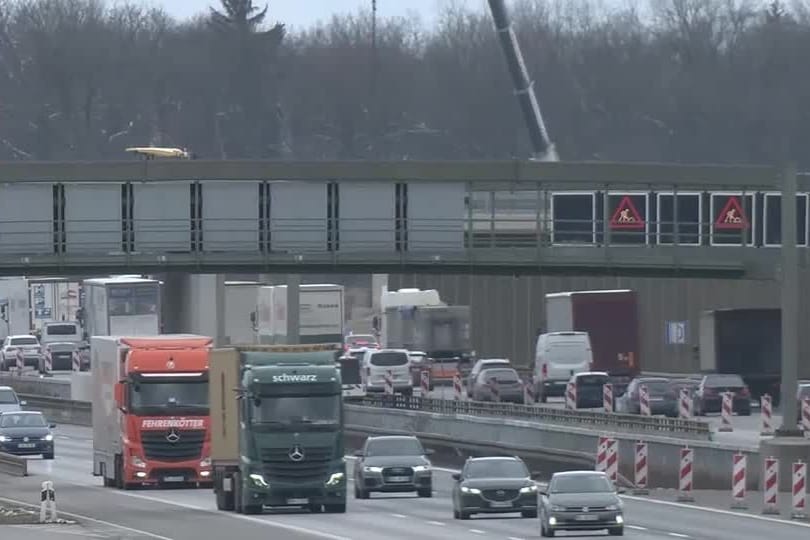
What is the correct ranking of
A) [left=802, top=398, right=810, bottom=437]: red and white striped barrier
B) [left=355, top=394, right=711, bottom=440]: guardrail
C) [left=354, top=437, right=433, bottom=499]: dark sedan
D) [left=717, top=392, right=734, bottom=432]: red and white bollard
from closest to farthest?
[left=354, top=437, right=433, bottom=499]: dark sedan → [left=355, top=394, right=711, bottom=440]: guardrail → [left=802, top=398, right=810, bottom=437]: red and white striped barrier → [left=717, top=392, right=734, bottom=432]: red and white bollard

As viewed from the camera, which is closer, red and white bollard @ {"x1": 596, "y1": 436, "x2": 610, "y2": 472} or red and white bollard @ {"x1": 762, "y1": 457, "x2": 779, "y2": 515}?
red and white bollard @ {"x1": 762, "y1": 457, "x2": 779, "y2": 515}

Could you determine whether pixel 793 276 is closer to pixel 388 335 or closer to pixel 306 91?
pixel 388 335

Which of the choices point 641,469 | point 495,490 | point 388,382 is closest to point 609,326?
point 388,382

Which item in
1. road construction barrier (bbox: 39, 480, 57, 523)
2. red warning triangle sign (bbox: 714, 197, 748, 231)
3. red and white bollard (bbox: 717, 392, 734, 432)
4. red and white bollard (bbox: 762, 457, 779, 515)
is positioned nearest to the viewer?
road construction barrier (bbox: 39, 480, 57, 523)

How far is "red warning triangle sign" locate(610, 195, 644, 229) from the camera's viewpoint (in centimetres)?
5809

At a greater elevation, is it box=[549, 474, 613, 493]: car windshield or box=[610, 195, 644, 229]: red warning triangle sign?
box=[610, 195, 644, 229]: red warning triangle sign

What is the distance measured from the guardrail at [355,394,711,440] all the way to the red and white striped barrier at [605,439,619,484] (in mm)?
3270

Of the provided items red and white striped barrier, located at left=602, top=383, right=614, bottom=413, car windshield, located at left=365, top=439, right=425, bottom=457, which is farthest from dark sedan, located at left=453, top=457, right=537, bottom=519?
red and white striped barrier, located at left=602, top=383, right=614, bottom=413

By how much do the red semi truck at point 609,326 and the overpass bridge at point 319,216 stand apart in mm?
18223

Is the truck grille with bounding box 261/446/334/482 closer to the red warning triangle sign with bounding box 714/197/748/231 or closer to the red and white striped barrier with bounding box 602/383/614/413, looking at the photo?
the red warning triangle sign with bounding box 714/197/748/231

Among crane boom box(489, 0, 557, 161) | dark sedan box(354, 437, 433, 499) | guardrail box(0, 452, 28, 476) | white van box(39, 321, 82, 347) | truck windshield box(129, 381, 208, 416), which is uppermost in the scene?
crane boom box(489, 0, 557, 161)

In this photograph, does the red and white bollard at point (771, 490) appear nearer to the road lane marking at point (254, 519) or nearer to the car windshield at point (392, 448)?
the car windshield at point (392, 448)

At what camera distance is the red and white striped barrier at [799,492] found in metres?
39.4

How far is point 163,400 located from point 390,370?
3055cm
